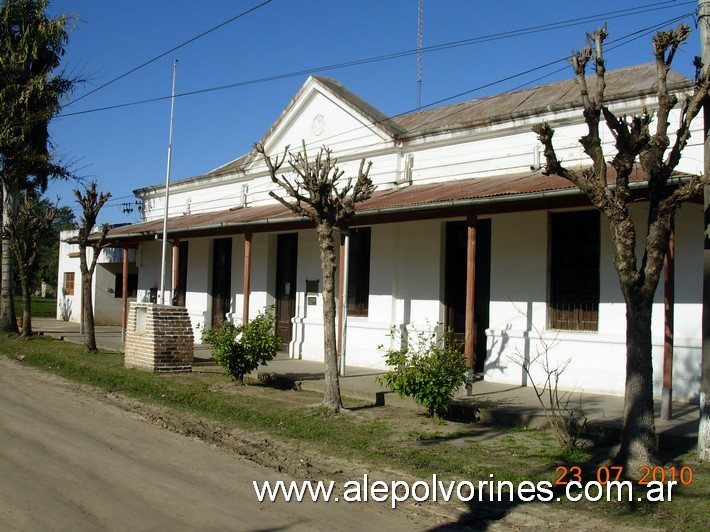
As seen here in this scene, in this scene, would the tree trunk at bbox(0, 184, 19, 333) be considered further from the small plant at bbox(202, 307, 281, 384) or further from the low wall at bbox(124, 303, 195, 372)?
the small plant at bbox(202, 307, 281, 384)

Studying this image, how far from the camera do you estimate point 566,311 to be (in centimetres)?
1224

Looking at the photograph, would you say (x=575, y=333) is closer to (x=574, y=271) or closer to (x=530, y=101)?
(x=574, y=271)

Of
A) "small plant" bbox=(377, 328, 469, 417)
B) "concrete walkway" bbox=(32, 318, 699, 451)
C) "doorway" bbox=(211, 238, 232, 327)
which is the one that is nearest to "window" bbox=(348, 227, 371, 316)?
"concrete walkway" bbox=(32, 318, 699, 451)

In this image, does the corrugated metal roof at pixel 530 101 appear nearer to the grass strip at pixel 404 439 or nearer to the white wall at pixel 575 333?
the white wall at pixel 575 333

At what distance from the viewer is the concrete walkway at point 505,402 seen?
8.60 metres

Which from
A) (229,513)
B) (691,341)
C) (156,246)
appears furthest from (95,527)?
(156,246)

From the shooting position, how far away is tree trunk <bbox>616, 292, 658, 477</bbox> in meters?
6.75

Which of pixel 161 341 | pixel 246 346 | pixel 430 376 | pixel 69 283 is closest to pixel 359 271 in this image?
pixel 246 346

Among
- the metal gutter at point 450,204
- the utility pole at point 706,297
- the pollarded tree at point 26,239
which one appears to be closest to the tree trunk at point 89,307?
the metal gutter at point 450,204

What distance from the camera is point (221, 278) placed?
20625 millimetres

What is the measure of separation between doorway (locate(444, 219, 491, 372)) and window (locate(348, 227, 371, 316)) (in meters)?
2.25

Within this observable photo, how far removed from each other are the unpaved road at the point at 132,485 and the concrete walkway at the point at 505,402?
3504mm

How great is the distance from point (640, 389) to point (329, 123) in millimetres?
12167

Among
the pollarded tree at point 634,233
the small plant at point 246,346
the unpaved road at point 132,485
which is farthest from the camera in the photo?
the small plant at point 246,346
